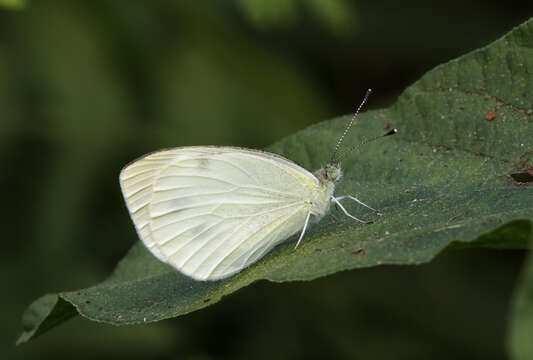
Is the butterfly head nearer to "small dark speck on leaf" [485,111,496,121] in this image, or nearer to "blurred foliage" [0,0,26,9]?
"small dark speck on leaf" [485,111,496,121]

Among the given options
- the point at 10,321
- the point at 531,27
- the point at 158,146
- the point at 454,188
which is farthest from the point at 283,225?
the point at 10,321

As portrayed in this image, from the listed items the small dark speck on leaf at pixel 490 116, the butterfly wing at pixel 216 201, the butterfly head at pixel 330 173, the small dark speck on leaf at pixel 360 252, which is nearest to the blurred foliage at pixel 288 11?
Result: the butterfly wing at pixel 216 201

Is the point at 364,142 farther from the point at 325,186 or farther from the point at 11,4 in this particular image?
the point at 11,4

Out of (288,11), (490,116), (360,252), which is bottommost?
(360,252)

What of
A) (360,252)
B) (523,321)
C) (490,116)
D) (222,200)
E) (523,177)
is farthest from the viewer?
(222,200)

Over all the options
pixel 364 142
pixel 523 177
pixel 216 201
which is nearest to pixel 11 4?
pixel 216 201

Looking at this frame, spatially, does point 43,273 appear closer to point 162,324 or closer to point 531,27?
point 162,324

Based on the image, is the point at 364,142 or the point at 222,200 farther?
the point at 222,200
